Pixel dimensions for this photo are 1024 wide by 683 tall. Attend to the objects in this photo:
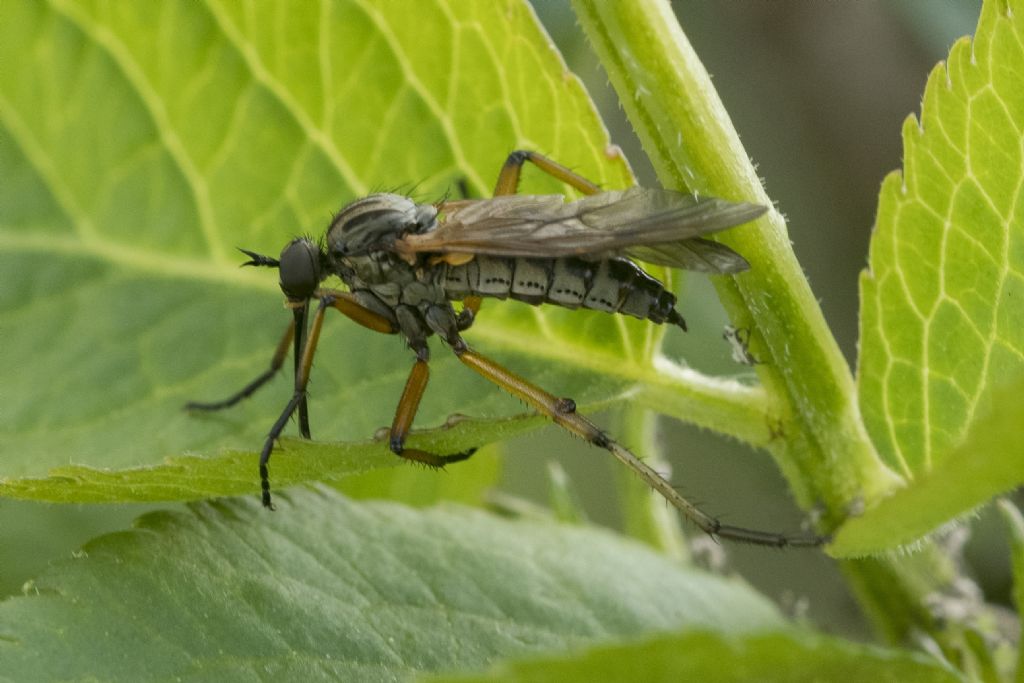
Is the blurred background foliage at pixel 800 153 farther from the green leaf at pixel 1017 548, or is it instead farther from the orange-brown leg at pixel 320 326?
the green leaf at pixel 1017 548

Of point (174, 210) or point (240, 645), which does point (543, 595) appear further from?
point (174, 210)

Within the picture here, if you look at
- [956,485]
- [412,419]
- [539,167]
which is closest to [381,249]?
[539,167]

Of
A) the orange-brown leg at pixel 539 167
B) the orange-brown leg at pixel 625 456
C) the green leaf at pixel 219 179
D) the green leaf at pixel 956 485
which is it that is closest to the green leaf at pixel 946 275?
the green leaf at pixel 956 485

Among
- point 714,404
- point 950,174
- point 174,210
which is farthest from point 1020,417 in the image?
point 174,210

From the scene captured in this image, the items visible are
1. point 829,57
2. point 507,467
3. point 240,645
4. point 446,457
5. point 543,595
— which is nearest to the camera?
point 240,645

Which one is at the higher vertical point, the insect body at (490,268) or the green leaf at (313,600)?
the insect body at (490,268)

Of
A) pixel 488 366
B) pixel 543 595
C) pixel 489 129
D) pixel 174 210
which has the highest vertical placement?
pixel 489 129
